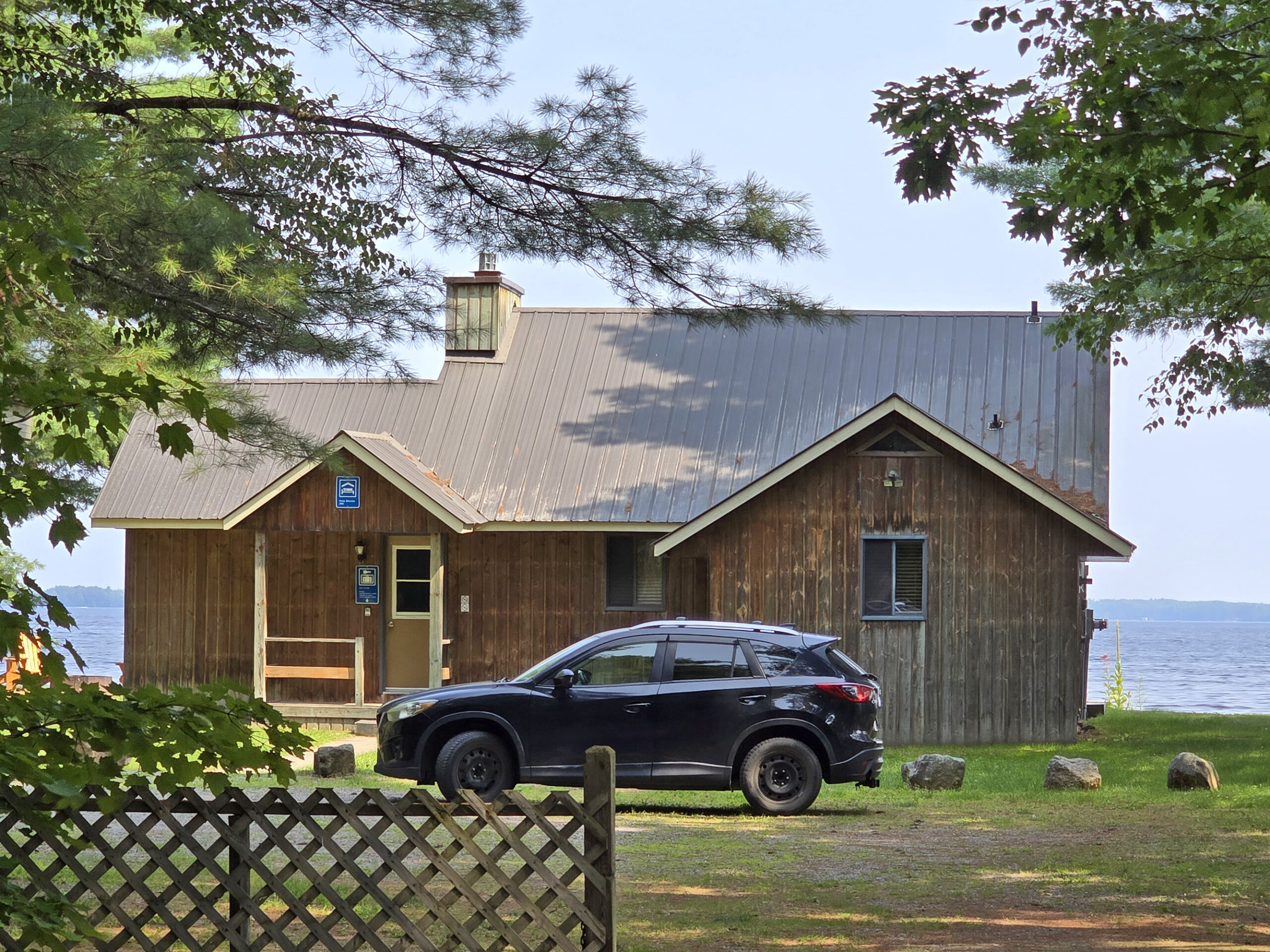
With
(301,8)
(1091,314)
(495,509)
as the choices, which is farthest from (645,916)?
(495,509)

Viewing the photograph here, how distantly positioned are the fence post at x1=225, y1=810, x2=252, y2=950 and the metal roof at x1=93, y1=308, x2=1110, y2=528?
51.6 ft

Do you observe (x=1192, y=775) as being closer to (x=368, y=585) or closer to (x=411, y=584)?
(x=411, y=584)

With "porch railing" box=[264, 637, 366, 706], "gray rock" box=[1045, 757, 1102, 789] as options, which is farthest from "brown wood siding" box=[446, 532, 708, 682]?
"gray rock" box=[1045, 757, 1102, 789]

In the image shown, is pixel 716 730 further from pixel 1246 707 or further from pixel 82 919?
pixel 1246 707

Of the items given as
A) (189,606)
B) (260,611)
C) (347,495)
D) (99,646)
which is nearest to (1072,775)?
(347,495)

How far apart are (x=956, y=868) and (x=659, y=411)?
14.4 m

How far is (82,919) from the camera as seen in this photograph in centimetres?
456

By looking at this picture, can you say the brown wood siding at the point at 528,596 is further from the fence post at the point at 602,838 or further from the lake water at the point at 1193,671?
the lake water at the point at 1193,671

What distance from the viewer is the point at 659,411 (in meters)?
23.8

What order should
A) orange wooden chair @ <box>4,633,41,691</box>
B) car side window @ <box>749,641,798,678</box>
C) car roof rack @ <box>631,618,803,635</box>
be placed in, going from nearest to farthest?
orange wooden chair @ <box>4,633,41,691</box> < car side window @ <box>749,641,798,678</box> < car roof rack @ <box>631,618,803,635</box>

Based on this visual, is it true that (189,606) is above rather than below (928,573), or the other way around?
below

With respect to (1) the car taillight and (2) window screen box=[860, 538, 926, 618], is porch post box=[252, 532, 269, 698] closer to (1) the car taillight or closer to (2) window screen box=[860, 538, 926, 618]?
(2) window screen box=[860, 538, 926, 618]

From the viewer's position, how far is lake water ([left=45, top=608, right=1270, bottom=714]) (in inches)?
2002

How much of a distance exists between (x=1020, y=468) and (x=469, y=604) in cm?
918
